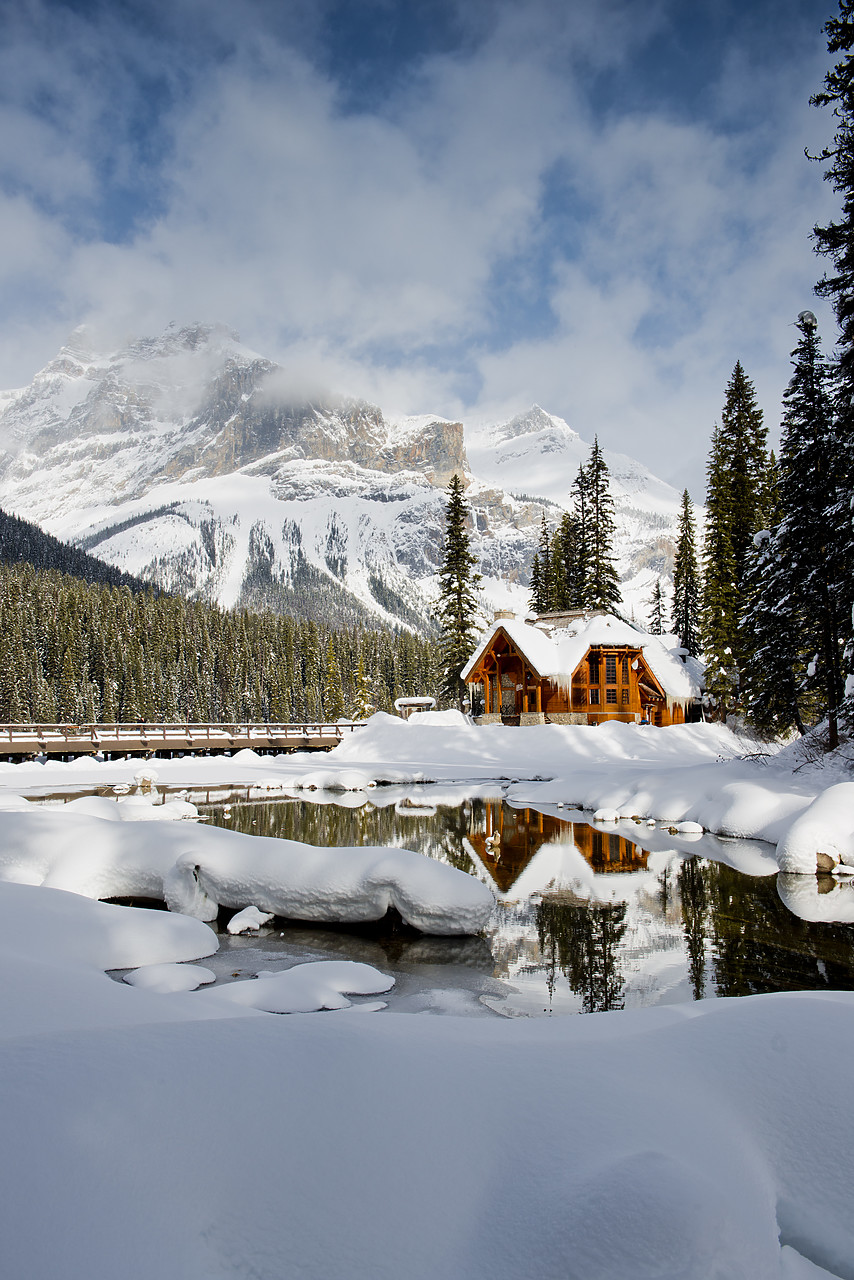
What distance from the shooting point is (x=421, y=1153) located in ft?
8.73

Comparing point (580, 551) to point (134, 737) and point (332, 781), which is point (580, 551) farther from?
point (134, 737)

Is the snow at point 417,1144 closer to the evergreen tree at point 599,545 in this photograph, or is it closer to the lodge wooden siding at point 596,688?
the lodge wooden siding at point 596,688

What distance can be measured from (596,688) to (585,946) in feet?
109

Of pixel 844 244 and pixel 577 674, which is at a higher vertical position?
pixel 844 244

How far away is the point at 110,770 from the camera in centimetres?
3472

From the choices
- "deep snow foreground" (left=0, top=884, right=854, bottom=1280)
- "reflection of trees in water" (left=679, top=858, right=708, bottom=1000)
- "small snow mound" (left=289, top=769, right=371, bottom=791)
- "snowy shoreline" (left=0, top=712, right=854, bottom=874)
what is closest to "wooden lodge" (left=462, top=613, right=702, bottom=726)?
"snowy shoreline" (left=0, top=712, right=854, bottom=874)

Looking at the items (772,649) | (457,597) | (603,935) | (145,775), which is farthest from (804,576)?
(145,775)

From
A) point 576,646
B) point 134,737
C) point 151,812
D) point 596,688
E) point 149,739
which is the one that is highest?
point 576,646

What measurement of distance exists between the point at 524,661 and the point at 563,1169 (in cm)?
3918

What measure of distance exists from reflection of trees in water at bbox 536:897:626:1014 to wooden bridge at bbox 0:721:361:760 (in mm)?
36434

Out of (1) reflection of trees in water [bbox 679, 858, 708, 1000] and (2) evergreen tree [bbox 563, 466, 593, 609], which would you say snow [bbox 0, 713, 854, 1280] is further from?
(2) evergreen tree [bbox 563, 466, 593, 609]

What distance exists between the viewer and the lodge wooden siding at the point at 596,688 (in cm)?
Answer: 4116

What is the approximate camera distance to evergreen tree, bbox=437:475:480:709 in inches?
1779

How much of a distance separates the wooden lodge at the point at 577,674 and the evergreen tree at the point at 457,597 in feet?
6.75
